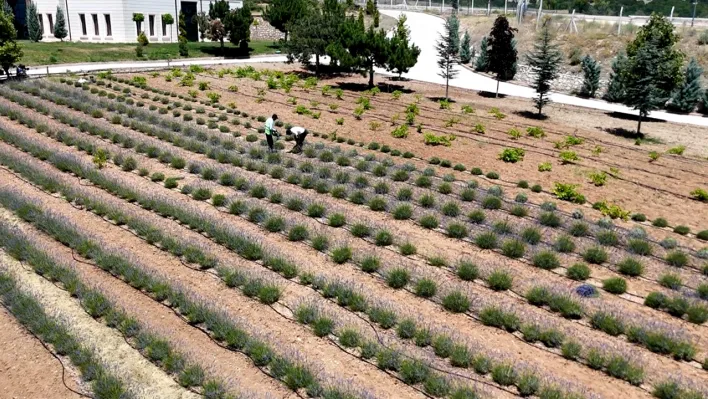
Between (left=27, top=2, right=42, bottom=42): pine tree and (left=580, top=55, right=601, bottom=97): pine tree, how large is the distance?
1898 inches

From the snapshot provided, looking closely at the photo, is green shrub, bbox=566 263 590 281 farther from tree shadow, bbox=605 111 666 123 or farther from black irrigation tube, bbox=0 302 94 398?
tree shadow, bbox=605 111 666 123

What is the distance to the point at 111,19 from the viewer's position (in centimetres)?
5297

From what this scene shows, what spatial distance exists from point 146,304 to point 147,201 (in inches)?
199

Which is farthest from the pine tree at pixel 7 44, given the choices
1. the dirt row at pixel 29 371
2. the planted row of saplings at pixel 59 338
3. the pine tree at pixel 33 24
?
the pine tree at pixel 33 24

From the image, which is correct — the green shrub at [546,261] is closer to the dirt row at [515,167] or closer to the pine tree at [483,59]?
the dirt row at [515,167]

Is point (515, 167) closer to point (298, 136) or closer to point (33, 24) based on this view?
point (298, 136)

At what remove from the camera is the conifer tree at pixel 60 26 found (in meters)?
53.5

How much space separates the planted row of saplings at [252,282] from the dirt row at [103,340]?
4.39 feet

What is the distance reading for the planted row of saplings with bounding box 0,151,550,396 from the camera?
26.7 ft

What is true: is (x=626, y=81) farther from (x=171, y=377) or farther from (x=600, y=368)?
(x=171, y=377)

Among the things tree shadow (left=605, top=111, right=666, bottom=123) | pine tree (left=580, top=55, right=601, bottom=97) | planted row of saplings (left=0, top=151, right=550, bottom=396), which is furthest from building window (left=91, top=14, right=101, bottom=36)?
tree shadow (left=605, top=111, right=666, bottom=123)

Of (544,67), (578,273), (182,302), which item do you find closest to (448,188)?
(578,273)

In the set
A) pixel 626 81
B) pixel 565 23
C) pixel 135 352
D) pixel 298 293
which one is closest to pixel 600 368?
pixel 298 293

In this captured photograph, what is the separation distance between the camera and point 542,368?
852cm
